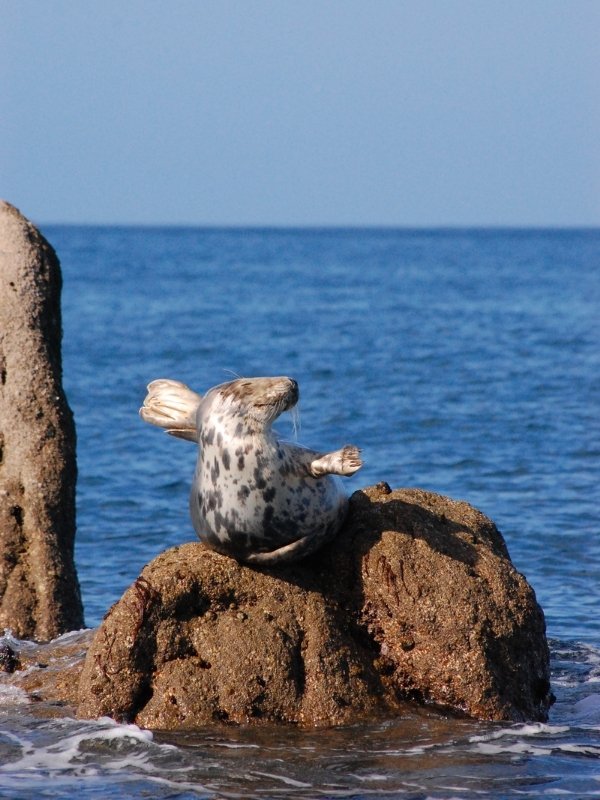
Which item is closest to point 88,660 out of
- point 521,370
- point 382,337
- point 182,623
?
point 182,623

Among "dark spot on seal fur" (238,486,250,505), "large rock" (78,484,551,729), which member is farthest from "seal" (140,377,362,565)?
"large rock" (78,484,551,729)

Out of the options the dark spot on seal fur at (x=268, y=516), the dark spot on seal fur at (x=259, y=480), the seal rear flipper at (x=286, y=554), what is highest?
the dark spot on seal fur at (x=259, y=480)

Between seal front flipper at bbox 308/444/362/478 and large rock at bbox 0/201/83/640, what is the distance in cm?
235

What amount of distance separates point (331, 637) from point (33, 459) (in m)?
2.52

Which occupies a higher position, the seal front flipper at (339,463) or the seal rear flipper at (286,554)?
the seal front flipper at (339,463)

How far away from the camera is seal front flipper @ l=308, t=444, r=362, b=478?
6.35m

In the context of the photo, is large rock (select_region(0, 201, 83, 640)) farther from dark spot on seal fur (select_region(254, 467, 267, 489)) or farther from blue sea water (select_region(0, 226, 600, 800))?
dark spot on seal fur (select_region(254, 467, 267, 489))

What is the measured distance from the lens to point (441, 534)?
7062 mm

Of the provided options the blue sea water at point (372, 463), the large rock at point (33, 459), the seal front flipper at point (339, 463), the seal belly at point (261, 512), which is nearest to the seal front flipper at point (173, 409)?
the blue sea water at point (372, 463)

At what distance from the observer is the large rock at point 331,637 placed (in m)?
6.52

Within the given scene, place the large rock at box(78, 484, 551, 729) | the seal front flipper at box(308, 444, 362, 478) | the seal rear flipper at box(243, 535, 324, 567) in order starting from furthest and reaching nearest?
the seal rear flipper at box(243, 535, 324, 567) < the large rock at box(78, 484, 551, 729) < the seal front flipper at box(308, 444, 362, 478)

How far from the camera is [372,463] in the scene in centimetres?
1536

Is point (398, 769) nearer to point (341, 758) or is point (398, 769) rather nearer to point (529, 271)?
point (341, 758)

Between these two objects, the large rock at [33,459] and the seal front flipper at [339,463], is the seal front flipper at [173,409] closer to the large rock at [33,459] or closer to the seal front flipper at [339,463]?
the seal front flipper at [339,463]
